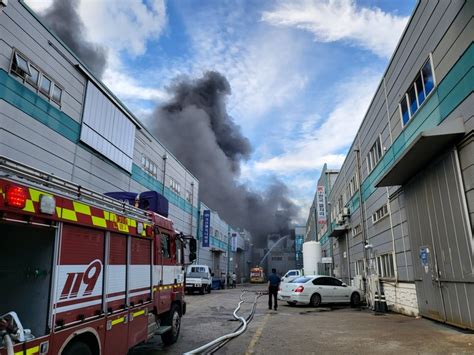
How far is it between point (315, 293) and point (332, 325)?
6.11m

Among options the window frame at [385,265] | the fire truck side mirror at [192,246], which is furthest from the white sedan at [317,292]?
the fire truck side mirror at [192,246]

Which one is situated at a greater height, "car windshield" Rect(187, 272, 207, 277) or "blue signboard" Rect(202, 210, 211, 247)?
"blue signboard" Rect(202, 210, 211, 247)

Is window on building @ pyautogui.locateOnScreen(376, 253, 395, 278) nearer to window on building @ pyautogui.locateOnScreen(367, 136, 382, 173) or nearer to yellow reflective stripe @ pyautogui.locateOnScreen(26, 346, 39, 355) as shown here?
window on building @ pyautogui.locateOnScreen(367, 136, 382, 173)

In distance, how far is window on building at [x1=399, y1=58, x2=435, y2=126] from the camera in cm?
1036

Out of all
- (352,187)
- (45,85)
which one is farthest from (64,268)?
(352,187)

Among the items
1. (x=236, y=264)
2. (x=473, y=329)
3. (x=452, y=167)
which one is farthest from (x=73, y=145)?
(x=236, y=264)

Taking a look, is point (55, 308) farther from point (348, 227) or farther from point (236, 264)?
point (236, 264)

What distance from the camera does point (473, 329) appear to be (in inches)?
323

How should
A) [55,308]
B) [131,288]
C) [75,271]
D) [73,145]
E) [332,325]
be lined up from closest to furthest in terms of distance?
[55,308] → [75,271] → [131,288] → [332,325] → [73,145]

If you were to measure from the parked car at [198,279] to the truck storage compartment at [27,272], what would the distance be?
23986mm

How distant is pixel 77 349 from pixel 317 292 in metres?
13.8

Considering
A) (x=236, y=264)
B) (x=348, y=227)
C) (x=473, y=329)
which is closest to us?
(x=473, y=329)

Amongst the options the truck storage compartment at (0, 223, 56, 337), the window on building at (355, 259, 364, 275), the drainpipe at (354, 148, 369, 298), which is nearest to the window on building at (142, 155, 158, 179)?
the drainpipe at (354, 148, 369, 298)

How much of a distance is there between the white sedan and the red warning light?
14520 millimetres
